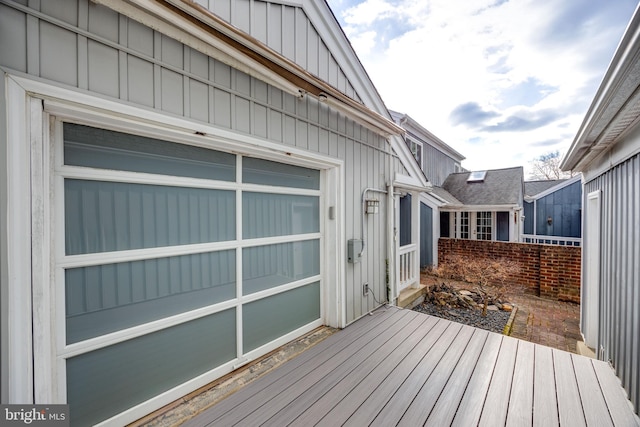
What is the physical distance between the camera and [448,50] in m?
5.68

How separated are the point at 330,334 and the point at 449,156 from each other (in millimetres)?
13343

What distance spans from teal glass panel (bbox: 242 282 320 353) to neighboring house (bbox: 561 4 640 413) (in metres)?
3.01

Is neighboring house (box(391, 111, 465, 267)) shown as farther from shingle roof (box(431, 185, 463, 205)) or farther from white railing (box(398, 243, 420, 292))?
shingle roof (box(431, 185, 463, 205))

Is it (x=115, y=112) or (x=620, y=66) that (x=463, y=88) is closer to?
(x=620, y=66)

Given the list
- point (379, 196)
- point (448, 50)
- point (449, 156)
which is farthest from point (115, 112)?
point (449, 156)

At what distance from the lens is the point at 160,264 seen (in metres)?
2.06

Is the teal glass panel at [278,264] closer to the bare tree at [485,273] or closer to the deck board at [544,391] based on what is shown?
the deck board at [544,391]

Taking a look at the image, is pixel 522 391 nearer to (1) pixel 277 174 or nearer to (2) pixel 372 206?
(2) pixel 372 206

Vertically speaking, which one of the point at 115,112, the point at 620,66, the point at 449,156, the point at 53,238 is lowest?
the point at 53,238

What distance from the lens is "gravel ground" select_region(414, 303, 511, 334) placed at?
15.9 feet

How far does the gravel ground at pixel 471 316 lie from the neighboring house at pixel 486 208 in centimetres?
503

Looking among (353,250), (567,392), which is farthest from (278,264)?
(567,392)

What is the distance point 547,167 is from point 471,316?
25.0 meters

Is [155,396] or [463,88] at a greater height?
[463,88]
